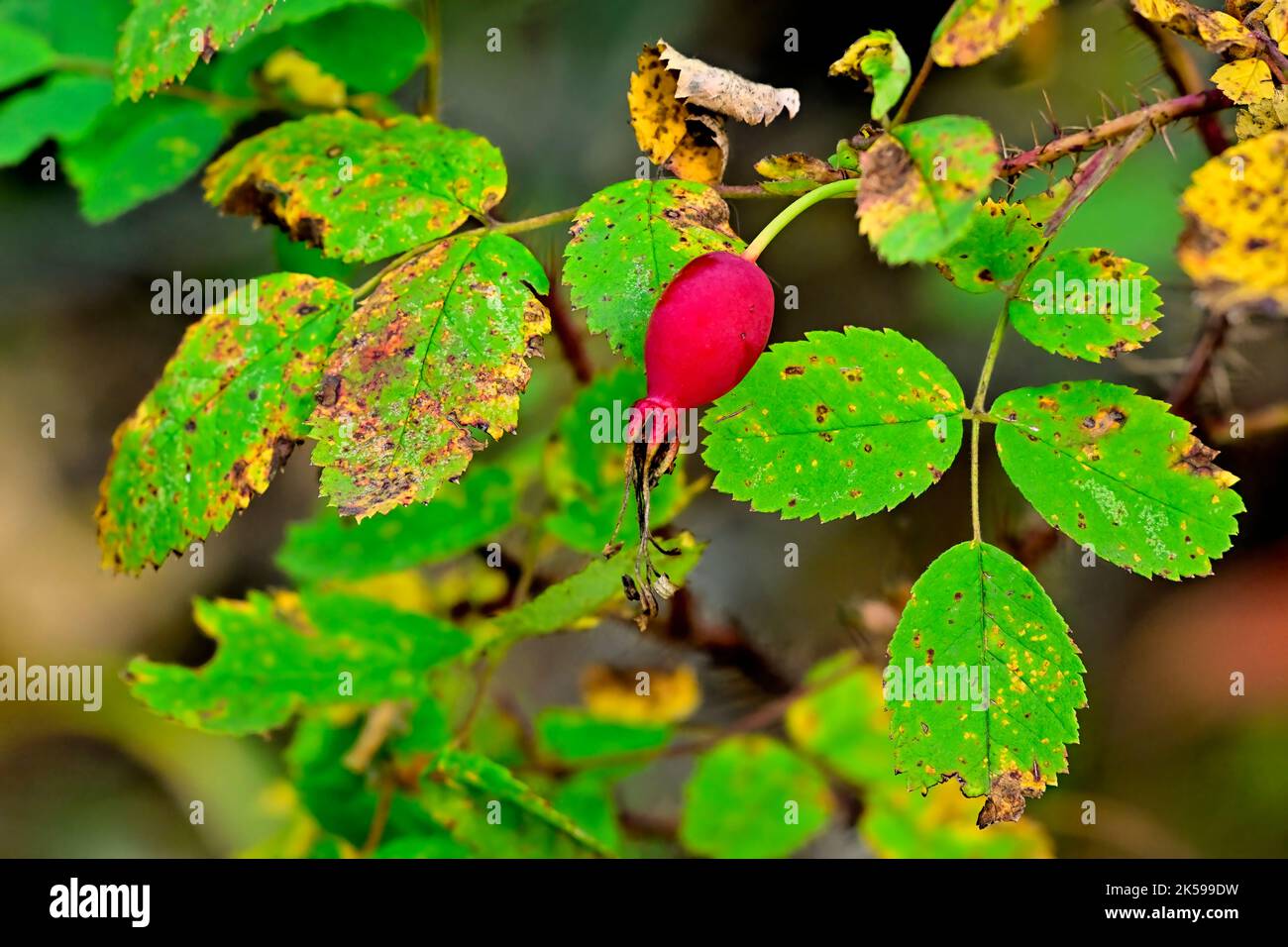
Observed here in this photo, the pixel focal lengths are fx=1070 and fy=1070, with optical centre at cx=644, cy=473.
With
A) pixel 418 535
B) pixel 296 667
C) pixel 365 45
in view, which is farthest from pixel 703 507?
pixel 365 45

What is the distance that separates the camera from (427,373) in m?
0.94

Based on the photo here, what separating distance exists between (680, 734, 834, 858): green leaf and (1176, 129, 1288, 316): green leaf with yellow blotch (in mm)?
1494

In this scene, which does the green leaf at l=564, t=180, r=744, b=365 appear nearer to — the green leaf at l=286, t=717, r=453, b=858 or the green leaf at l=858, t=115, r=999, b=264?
the green leaf at l=858, t=115, r=999, b=264

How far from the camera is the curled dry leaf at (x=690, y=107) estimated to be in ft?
3.27

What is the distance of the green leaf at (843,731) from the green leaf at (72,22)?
1.61 metres

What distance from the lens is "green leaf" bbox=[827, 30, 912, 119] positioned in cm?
80

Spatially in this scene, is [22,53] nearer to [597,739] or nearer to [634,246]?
[634,246]

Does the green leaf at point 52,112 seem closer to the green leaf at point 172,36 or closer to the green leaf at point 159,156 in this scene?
the green leaf at point 159,156

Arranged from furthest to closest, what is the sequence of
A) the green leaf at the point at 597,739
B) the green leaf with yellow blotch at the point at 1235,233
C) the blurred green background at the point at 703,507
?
the blurred green background at the point at 703,507 → the green leaf at the point at 597,739 → the green leaf with yellow blotch at the point at 1235,233

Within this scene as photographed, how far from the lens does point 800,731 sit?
6.75ft

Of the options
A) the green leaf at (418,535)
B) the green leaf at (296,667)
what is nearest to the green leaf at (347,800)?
the green leaf at (296,667)

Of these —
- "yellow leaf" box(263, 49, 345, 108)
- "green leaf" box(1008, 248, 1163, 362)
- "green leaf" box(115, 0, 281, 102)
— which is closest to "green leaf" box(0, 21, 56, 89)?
"yellow leaf" box(263, 49, 345, 108)

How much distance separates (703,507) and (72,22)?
5.18 ft
